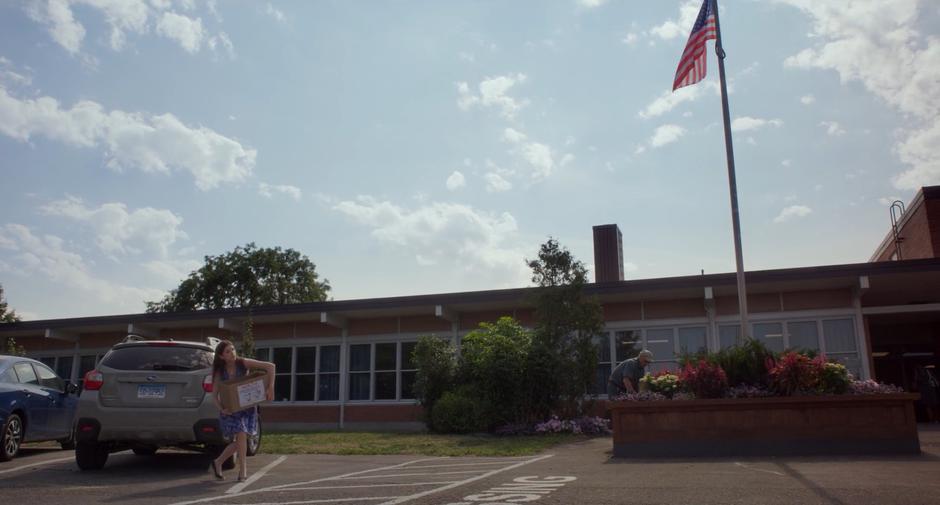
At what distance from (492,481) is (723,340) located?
517 inches

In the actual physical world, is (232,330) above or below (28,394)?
above

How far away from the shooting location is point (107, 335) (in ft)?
83.9

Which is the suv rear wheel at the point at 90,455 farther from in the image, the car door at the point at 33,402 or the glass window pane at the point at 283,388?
the glass window pane at the point at 283,388

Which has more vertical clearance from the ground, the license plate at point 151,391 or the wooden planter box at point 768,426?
the license plate at point 151,391

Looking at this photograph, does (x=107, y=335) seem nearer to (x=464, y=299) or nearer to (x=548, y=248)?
(x=464, y=299)

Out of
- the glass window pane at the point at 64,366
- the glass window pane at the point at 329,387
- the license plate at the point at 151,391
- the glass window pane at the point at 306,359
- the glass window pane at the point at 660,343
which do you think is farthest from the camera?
the glass window pane at the point at 64,366

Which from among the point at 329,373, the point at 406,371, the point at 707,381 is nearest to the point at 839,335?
the point at 707,381

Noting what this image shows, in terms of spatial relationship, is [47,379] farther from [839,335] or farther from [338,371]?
[839,335]

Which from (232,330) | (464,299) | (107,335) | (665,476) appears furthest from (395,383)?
(665,476)

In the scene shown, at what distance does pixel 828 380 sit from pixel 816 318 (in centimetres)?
896

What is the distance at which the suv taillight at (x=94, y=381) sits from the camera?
8.69 m

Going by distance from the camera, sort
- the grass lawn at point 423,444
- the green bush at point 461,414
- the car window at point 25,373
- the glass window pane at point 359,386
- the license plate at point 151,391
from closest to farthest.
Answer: the license plate at point 151,391, the car window at point 25,373, the grass lawn at point 423,444, the green bush at point 461,414, the glass window pane at point 359,386

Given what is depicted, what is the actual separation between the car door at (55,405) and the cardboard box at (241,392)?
16.5 feet

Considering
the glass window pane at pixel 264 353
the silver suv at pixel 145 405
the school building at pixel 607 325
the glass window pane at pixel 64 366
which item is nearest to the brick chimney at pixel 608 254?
the school building at pixel 607 325
